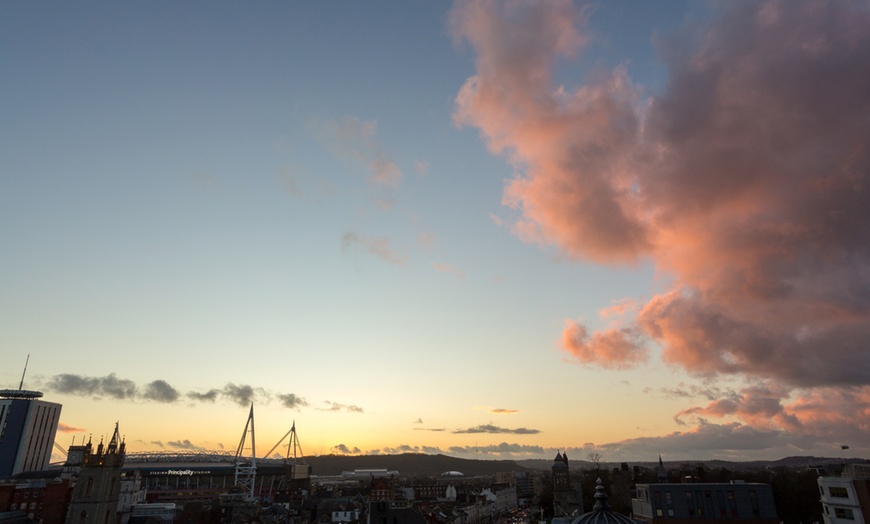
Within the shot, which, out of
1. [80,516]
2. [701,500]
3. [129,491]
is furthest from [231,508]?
[701,500]

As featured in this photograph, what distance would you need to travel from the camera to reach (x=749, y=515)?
328ft

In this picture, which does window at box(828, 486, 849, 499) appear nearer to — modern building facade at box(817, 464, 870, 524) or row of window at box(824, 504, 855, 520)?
modern building facade at box(817, 464, 870, 524)

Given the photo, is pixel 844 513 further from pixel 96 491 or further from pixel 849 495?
pixel 96 491

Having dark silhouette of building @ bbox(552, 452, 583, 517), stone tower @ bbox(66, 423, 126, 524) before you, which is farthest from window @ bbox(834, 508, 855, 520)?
stone tower @ bbox(66, 423, 126, 524)

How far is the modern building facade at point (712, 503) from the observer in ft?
328

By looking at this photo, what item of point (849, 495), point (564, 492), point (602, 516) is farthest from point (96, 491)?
point (564, 492)

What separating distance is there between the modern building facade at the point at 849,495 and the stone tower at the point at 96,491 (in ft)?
333

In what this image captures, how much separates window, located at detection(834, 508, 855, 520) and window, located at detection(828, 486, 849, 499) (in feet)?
5.80

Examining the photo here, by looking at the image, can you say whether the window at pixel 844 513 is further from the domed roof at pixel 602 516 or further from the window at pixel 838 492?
the domed roof at pixel 602 516

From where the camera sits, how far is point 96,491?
69375 millimetres

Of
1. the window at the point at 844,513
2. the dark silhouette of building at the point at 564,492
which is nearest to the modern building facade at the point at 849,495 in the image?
the window at the point at 844,513

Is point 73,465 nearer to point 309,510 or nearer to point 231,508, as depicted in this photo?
point 309,510

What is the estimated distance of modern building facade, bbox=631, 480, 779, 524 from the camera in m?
100

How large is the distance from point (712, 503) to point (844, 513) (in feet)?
90.7
